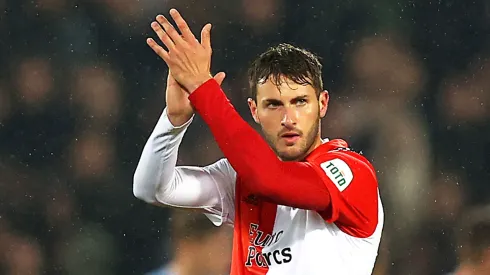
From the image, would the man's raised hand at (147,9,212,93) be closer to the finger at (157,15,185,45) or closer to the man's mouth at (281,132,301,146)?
the finger at (157,15,185,45)

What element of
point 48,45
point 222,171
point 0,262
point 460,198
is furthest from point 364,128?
point 0,262

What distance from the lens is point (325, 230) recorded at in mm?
1240

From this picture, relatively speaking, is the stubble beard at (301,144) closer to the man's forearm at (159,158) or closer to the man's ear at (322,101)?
the man's ear at (322,101)

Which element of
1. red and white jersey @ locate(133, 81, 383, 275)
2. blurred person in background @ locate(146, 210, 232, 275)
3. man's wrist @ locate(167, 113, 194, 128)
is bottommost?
blurred person in background @ locate(146, 210, 232, 275)

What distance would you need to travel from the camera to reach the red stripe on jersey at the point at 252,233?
1.32 m

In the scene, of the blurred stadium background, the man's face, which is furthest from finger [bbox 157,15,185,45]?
the blurred stadium background

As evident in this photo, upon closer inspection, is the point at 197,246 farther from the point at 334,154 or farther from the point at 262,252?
the point at 334,154

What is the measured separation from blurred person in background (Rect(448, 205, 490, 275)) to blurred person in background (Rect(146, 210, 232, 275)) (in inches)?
25.0

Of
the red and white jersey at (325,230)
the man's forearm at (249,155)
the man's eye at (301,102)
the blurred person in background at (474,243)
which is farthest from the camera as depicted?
the blurred person in background at (474,243)

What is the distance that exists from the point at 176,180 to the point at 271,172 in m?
0.30

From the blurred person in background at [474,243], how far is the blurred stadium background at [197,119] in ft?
0.09

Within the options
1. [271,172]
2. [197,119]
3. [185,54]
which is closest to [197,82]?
[185,54]

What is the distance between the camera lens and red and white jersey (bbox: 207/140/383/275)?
3.90 ft

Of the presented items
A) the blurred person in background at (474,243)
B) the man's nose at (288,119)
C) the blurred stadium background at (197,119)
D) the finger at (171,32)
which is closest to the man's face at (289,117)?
the man's nose at (288,119)
